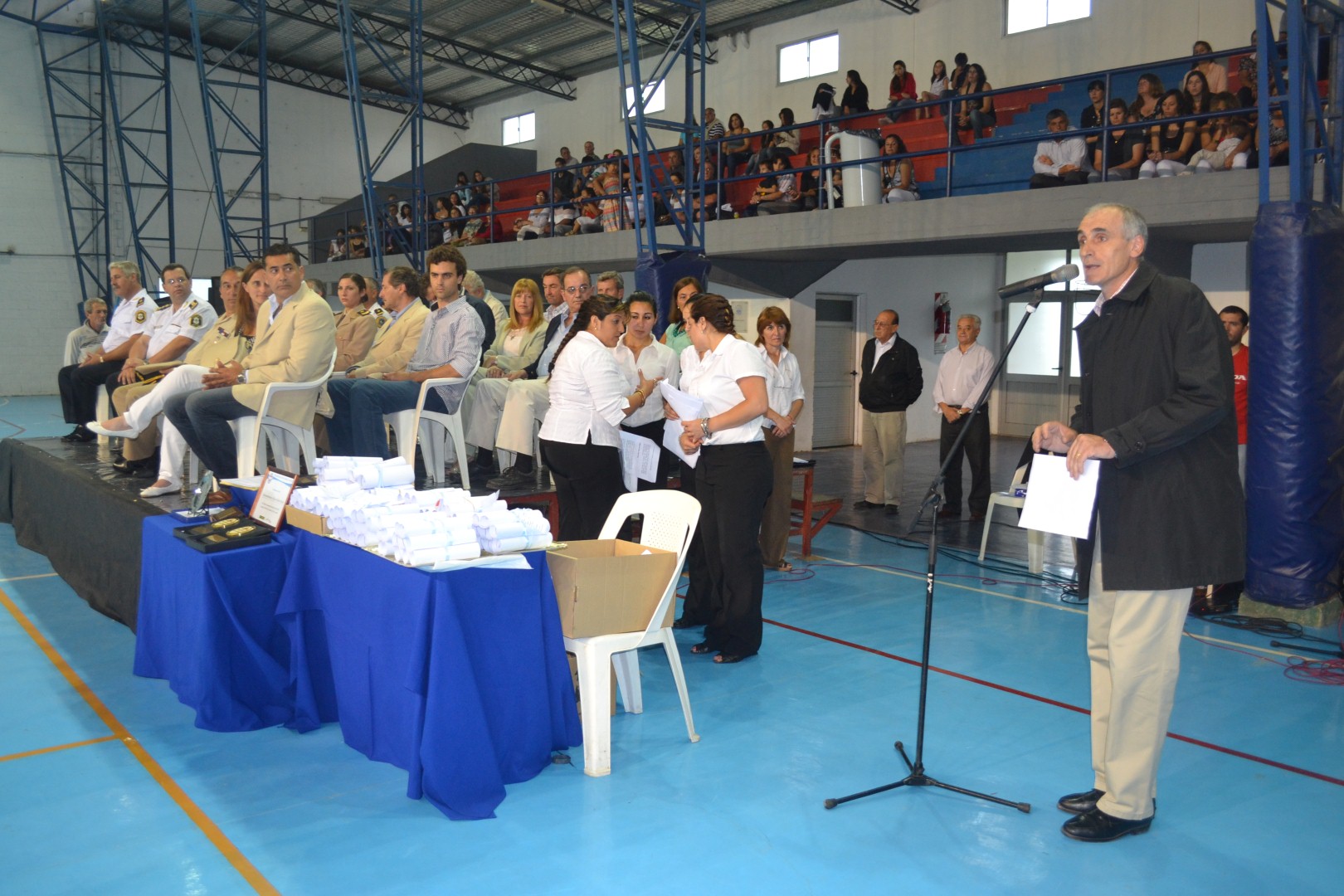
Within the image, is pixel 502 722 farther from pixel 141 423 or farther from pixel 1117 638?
pixel 141 423

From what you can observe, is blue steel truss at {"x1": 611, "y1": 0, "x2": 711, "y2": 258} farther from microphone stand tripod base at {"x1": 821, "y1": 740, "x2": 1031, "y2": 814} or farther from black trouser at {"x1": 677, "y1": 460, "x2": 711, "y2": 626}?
microphone stand tripod base at {"x1": 821, "y1": 740, "x2": 1031, "y2": 814}

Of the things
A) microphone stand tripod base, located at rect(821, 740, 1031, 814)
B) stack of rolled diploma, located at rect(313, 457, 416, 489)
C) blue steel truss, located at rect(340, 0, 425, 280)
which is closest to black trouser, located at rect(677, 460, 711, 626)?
stack of rolled diploma, located at rect(313, 457, 416, 489)

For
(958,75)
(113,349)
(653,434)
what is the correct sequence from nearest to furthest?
1. (653,434)
2. (113,349)
3. (958,75)

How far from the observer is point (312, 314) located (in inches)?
197

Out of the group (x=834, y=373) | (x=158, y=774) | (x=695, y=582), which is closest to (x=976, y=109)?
(x=834, y=373)

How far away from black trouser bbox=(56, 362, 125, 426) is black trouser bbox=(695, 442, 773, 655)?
4770mm

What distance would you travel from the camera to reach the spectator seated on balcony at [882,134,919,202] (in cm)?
918

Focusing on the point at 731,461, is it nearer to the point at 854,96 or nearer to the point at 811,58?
the point at 854,96

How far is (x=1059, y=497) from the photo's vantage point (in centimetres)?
272

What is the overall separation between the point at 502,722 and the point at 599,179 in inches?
436

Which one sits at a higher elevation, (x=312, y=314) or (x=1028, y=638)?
(x=312, y=314)

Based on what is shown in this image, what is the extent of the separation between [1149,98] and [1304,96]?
367 cm

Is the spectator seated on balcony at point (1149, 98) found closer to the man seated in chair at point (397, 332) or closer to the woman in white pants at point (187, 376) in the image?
the man seated in chair at point (397, 332)

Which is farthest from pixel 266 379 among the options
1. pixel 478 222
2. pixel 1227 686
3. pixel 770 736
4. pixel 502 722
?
pixel 478 222
